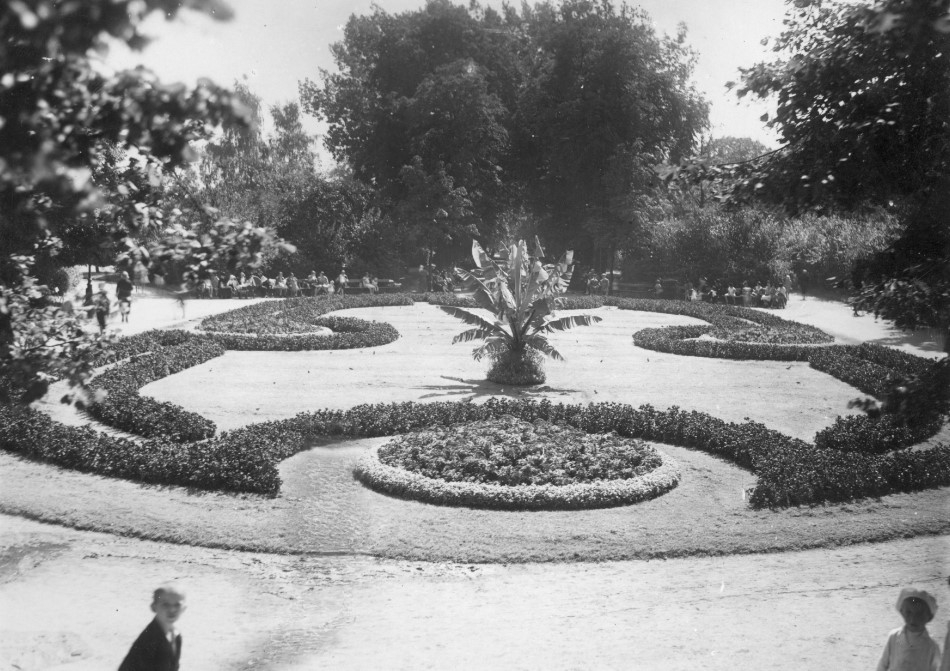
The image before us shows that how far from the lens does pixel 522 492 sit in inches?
358

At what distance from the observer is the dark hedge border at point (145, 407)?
37.5 ft

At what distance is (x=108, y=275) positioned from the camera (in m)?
4.41

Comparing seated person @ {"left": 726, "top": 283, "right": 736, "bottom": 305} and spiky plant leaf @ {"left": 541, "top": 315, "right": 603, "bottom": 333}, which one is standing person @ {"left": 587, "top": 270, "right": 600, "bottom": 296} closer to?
seated person @ {"left": 726, "top": 283, "right": 736, "bottom": 305}

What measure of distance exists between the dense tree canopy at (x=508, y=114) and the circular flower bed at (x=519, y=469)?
92.1ft

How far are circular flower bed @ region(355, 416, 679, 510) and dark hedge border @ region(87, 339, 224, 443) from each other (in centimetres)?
265

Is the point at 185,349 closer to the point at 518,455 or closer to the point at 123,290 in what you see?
the point at 518,455

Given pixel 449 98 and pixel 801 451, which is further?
pixel 449 98

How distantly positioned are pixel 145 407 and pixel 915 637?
34.7 ft

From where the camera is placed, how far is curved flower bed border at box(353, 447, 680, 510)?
29.7ft

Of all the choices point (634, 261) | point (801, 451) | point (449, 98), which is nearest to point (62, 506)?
point (801, 451)

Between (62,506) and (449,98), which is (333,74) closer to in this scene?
(449,98)

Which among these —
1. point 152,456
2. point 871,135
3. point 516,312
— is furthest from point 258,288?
point 871,135

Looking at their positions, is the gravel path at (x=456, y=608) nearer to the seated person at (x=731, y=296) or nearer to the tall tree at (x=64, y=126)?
the tall tree at (x=64, y=126)

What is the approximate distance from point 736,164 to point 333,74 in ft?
131
